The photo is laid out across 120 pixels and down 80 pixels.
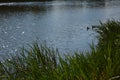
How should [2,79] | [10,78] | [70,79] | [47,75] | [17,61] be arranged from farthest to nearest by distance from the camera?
[17,61] → [2,79] → [10,78] → [47,75] → [70,79]

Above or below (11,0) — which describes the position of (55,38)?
above

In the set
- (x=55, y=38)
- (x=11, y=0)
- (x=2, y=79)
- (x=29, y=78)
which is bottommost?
(x=11, y=0)

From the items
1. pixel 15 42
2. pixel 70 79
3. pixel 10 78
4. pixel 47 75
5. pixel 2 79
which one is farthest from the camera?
pixel 15 42

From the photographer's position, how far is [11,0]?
249 ft

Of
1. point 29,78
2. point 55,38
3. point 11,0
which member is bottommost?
point 11,0

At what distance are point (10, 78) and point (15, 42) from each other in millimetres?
16673

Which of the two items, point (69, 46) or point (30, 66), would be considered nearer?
point (30, 66)

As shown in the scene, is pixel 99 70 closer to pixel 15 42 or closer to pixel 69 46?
pixel 69 46

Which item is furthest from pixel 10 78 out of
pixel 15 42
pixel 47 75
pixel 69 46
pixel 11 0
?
pixel 11 0

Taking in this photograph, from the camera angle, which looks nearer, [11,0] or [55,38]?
[55,38]

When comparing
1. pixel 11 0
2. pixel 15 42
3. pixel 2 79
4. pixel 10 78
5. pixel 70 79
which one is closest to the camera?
pixel 70 79

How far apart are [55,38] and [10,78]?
1774 cm

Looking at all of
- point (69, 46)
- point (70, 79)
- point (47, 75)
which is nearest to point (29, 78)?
point (47, 75)

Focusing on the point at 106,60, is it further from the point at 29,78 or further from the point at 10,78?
the point at 10,78
